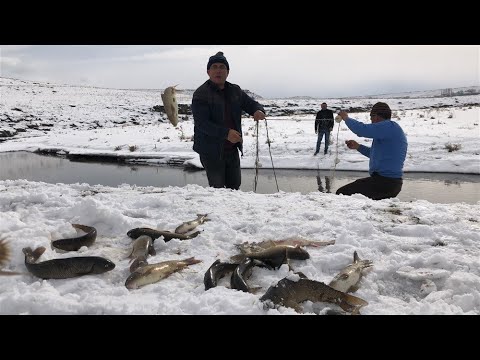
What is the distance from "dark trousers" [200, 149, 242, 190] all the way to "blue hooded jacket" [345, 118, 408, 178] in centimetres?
211

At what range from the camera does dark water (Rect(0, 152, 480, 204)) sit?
1056cm

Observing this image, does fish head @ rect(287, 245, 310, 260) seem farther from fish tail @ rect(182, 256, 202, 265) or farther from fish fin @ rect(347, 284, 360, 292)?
fish tail @ rect(182, 256, 202, 265)

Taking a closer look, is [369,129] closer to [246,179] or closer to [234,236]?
[234,236]

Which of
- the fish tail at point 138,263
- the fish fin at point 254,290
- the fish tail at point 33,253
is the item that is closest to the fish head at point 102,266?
the fish tail at point 138,263

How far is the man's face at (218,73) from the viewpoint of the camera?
602 cm

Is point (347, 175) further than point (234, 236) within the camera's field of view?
Yes

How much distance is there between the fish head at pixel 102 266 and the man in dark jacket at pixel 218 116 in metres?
3.01

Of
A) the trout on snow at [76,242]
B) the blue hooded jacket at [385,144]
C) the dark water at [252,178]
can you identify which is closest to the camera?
the trout on snow at [76,242]

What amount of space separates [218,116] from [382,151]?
2.92 meters

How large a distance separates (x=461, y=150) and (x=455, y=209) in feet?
36.4

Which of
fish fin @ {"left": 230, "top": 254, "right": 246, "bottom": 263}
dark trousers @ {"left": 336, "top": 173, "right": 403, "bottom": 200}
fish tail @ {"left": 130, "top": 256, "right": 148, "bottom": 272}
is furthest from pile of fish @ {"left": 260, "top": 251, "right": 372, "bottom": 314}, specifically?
dark trousers @ {"left": 336, "top": 173, "right": 403, "bottom": 200}

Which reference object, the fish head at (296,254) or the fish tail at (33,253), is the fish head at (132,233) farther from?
the fish head at (296,254)
